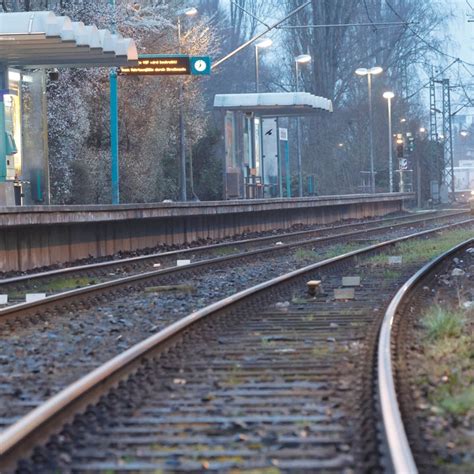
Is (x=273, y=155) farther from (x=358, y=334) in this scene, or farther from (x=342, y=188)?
(x=358, y=334)

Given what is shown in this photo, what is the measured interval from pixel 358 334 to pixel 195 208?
19.5m

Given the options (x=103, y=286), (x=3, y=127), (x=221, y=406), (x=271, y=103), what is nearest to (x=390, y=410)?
(x=221, y=406)

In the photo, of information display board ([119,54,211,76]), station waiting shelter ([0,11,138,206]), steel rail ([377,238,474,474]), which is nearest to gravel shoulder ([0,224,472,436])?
steel rail ([377,238,474,474])

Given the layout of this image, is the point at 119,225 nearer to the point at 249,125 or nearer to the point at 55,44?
the point at 55,44

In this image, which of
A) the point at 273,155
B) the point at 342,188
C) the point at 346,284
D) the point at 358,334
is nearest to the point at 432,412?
the point at 358,334

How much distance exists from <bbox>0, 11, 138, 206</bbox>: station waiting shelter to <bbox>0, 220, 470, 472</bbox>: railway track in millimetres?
14409

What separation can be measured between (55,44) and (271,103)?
21486 millimetres

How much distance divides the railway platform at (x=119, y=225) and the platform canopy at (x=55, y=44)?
12.5 feet

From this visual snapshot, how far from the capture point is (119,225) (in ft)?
89.5

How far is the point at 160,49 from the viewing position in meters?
48.0

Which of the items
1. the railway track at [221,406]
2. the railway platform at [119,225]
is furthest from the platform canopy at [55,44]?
the railway track at [221,406]

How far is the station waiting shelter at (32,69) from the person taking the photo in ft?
83.4

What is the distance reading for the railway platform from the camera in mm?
21812

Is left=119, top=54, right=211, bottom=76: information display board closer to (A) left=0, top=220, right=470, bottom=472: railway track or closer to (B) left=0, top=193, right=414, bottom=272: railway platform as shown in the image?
(B) left=0, top=193, right=414, bottom=272: railway platform
